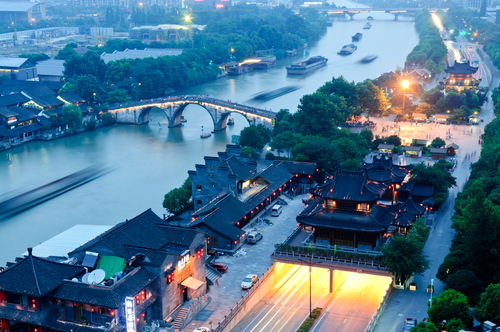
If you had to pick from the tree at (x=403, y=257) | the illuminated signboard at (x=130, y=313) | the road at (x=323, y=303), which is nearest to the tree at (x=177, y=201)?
the road at (x=323, y=303)

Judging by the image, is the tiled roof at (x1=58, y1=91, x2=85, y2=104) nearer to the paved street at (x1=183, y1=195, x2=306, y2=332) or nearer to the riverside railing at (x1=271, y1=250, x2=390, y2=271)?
the paved street at (x1=183, y1=195, x2=306, y2=332)

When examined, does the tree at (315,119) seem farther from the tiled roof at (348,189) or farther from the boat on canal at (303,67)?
the boat on canal at (303,67)

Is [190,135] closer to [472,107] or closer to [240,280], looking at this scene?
[472,107]

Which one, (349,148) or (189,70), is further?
(189,70)

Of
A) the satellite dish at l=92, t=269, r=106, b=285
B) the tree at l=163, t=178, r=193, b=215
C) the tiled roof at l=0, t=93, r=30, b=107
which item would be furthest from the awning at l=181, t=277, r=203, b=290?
the tiled roof at l=0, t=93, r=30, b=107

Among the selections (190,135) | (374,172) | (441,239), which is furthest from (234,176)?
(190,135)

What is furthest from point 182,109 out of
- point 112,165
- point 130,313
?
point 130,313
